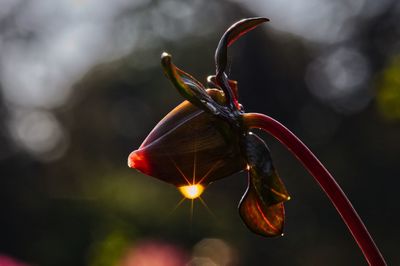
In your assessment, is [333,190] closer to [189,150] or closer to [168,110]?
[189,150]

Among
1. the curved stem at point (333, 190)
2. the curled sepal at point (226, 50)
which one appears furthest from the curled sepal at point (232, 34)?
the curved stem at point (333, 190)

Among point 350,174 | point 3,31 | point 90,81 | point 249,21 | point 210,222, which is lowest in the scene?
point 249,21

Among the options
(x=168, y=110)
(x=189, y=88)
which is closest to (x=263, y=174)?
(x=189, y=88)

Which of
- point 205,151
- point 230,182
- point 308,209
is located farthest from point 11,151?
point 205,151

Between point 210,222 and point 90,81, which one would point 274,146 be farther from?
point 90,81

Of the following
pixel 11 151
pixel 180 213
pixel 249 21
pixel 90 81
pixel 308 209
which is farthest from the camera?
pixel 90 81

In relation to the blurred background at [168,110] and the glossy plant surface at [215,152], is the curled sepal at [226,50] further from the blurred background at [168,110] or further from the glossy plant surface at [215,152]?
the blurred background at [168,110]

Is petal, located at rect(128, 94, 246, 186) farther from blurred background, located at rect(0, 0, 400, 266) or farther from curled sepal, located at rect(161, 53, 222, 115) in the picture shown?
blurred background, located at rect(0, 0, 400, 266)
